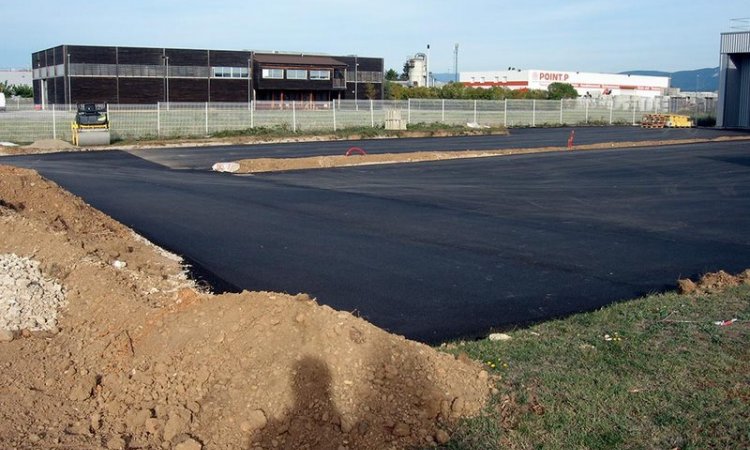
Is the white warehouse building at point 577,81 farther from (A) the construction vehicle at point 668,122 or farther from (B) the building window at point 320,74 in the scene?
(A) the construction vehicle at point 668,122

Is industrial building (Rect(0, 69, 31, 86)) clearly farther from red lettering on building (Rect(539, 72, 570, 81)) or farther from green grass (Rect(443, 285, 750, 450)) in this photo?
green grass (Rect(443, 285, 750, 450))

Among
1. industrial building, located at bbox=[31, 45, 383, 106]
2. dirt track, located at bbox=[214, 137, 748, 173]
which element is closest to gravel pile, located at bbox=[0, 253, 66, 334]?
dirt track, located at bbox=[214, 137, 748, 173]

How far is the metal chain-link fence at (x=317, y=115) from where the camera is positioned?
47938 millimetres

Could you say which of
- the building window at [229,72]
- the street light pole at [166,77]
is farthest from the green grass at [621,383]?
the building window at [229,72]

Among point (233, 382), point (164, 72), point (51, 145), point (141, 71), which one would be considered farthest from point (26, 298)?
point (164, 72)

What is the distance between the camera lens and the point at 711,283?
10789mm

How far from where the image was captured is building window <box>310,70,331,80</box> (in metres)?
77.9

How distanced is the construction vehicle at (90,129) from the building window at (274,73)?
1308 inches

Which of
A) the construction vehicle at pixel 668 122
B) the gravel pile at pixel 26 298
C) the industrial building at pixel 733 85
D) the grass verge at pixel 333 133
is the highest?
the industrial building at pixel 733 85

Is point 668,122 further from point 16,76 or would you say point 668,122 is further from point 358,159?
point 16,76

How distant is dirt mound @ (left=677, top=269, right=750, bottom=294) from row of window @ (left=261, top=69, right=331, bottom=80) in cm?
6751

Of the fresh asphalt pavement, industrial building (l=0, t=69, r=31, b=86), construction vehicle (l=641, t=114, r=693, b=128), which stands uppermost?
industrial building (l=0, t=69, r=31, b=86)

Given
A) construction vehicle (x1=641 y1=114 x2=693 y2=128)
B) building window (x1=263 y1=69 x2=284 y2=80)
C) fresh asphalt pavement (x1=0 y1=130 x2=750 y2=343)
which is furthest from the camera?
building window (x1=263 y1=69 x2=284 y2=80)

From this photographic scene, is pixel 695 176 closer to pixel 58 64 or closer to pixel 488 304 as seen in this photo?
pixel 488 304
